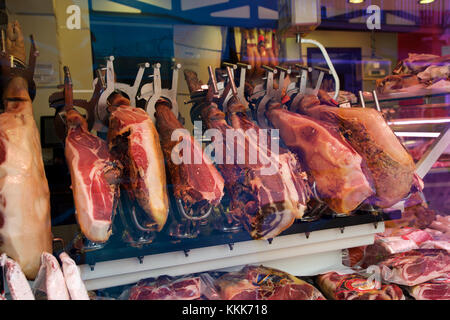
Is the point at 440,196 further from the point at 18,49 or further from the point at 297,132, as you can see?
the point at 18,49

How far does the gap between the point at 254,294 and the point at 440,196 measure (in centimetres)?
171

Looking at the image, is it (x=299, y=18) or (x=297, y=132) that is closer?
(x=297, y=132)

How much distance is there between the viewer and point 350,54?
7.21 feet

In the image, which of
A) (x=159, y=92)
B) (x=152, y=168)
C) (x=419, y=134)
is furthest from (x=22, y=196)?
(x=419, y=134)

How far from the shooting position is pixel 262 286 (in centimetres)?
177

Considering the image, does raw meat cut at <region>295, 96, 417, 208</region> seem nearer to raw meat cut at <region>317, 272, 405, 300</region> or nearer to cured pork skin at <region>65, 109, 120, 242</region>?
raw meat cut at <region>317, 272, 405, 300</region>

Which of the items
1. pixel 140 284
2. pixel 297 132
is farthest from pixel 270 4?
pixel 140 284

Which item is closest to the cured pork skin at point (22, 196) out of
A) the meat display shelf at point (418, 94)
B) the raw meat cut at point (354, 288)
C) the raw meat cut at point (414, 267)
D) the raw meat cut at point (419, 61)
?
the raw meat cut at point (354, 288)

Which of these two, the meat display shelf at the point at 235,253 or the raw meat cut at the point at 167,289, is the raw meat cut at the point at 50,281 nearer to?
the meat display shelf at the point at 235,253

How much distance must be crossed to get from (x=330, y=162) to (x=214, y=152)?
54 centimetres

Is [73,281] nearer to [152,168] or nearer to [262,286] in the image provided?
[152,168]

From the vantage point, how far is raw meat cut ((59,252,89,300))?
4.33 ft

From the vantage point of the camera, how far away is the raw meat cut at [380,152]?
184 cm

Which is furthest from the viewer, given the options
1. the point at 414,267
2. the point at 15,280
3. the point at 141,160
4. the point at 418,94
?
the point at 418,94
